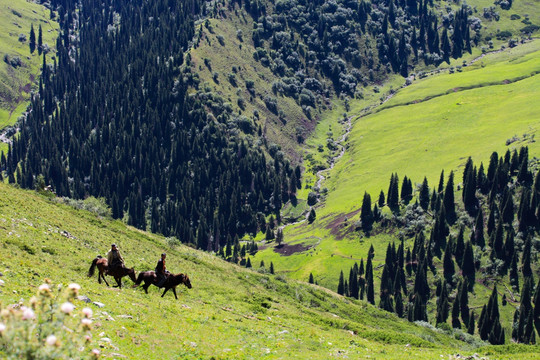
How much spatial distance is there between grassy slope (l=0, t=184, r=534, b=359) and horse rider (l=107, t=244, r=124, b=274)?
5.43ft

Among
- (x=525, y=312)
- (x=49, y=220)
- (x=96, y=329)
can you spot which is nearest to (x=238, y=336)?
(x=96, y=329)

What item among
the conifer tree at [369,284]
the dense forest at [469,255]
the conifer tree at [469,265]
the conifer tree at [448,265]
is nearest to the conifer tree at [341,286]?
the dense forest at [469,255]

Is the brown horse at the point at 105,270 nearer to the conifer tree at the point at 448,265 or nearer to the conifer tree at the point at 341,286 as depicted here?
the conifer tree at the point at 341,286

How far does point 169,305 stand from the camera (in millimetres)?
39500

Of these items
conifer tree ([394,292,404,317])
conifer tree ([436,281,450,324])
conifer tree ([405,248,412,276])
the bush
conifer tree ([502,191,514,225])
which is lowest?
conifer tree ([394,292,404,317])

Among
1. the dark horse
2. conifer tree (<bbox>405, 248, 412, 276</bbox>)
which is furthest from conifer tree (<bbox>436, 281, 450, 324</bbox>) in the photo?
the dark horse

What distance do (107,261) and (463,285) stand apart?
438 feet

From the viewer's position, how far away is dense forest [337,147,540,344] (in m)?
153

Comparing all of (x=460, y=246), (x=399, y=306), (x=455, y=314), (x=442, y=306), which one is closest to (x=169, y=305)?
(x=442, y=306)

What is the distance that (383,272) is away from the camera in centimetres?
17512

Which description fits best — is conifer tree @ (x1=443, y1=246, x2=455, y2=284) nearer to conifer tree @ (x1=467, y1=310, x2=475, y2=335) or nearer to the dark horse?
conifer tree @ (x1=467, y1=310, x2=475, y2=335)

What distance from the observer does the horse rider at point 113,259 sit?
3975 cm

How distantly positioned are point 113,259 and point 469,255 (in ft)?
477

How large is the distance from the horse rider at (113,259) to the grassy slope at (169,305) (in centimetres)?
165
